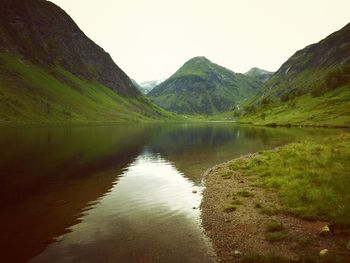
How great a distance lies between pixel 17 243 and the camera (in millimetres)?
18812

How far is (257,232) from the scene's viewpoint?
19.5m

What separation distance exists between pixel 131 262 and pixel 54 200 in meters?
15.1

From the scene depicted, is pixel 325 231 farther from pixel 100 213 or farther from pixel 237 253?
pixel 100 213

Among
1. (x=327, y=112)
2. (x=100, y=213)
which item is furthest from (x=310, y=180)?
(x=327, y=112)

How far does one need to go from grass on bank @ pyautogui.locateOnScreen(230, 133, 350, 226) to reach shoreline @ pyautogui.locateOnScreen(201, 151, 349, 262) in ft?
3.23

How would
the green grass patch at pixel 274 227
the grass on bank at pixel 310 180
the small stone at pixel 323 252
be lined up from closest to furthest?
the small stone at pixel 323 252, the green grass patch at pixel 274 227, the grass on bank at pixel 310 180

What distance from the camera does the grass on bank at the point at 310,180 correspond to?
20922mm

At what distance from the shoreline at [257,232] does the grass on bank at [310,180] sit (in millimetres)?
983

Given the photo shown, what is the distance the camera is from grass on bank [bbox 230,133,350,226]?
824 inches

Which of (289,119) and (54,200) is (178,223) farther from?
(289,119)

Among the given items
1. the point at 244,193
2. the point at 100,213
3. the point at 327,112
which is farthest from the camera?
the point at 327,112

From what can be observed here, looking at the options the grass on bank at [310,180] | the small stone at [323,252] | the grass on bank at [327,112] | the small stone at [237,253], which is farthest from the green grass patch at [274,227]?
the grass on bank at [327,112]

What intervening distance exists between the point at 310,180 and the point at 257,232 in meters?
10.9

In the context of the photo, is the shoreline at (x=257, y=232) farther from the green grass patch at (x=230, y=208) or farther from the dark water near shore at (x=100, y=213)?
the dark water near shore at (x=100, y=213)
